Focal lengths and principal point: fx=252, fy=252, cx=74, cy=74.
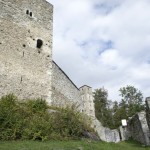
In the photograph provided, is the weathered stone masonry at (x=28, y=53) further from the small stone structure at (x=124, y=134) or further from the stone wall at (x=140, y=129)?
the small stone structure at (x=124, y=134)

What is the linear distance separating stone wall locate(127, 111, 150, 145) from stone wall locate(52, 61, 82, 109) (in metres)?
5.13

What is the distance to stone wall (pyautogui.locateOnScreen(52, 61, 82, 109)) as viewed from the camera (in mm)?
20573

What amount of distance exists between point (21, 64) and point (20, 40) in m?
1.90

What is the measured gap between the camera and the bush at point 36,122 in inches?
467

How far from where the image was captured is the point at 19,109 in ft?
45.2

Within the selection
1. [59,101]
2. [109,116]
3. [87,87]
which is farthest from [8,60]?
[109,116]

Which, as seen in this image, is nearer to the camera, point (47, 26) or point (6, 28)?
point (6, 28)

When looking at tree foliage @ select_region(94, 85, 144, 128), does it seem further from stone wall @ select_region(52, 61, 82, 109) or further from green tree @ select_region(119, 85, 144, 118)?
stone wall @ select_region(52, 61, 82, 109)

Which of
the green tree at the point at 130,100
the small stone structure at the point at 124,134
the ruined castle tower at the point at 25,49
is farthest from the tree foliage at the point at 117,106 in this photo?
the ruined castle tower at the point at 25,49

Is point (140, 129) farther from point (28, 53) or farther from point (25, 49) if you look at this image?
point (25, 49)

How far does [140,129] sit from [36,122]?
30.5 ft

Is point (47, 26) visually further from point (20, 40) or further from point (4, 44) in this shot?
point (4, 44)

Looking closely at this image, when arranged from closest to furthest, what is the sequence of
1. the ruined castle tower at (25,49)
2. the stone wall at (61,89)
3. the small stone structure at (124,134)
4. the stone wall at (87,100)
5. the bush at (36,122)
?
1. the bush at (36,122)
2. the ruined castle tower at (25,49)
3. the stone wall at (61,89)
4. the small stone structure at (124,134)
5. the stone wall at (87,100)

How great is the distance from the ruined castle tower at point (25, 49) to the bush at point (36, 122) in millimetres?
2473
